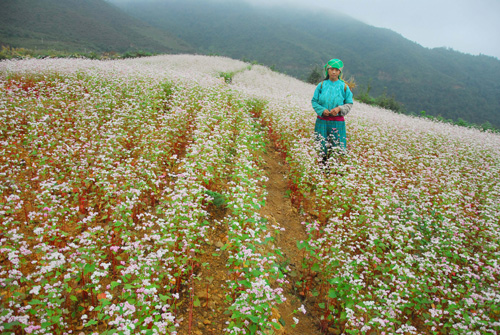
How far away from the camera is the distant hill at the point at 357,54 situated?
2623 inches

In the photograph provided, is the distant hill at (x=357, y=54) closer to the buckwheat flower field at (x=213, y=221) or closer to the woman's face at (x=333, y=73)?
the buckwheat flower field at (x=213, y=221)

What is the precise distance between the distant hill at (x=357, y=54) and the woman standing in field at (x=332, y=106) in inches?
1629

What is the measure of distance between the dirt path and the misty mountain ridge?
2646 centimetres

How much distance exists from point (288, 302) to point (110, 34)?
7189cm

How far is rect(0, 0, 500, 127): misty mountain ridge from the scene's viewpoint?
168 ft

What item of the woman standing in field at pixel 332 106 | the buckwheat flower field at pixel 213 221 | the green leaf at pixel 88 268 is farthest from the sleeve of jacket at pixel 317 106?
the green leaf at pixel 88 268

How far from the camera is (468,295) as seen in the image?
306 centimetres

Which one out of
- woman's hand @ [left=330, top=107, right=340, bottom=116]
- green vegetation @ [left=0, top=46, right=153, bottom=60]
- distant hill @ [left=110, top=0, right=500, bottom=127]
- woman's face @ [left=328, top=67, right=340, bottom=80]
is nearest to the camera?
woman's hand @ [left=330, top=107, right=340, bottom=116]

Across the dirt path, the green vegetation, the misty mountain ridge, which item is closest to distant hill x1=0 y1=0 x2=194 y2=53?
the misty mountain ridge

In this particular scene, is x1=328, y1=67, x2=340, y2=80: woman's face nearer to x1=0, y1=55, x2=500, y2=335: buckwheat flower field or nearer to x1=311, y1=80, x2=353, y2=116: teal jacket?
x1=311, y1=80, x2=353, y2=116: teal jacket

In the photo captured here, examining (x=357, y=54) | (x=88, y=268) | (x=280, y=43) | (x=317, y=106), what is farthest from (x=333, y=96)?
(x=357, y=54)

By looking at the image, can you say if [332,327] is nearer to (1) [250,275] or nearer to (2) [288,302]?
(2) [288,302]

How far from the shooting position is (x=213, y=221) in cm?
455

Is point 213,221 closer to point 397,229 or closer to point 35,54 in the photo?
point 397,229
